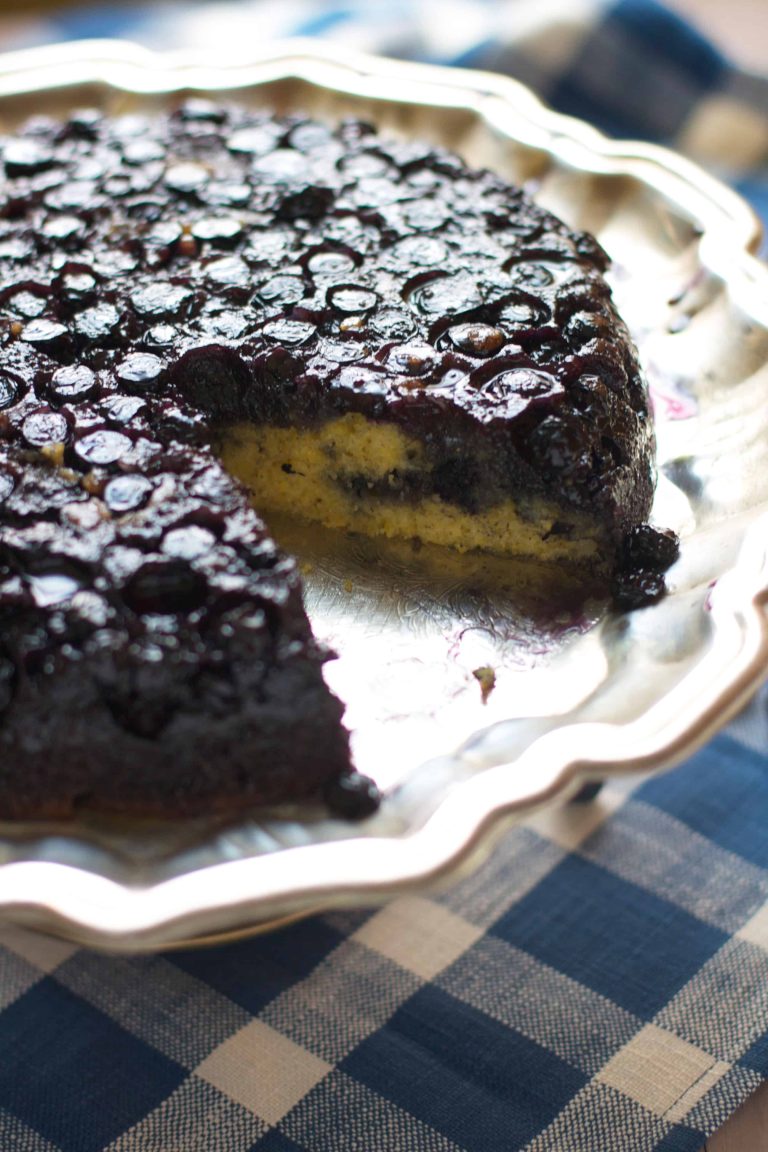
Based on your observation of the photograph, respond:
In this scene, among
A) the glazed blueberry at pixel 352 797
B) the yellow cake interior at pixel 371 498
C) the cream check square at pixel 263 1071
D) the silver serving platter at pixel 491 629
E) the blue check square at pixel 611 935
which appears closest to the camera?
the silver serving platter at pixel 491 629

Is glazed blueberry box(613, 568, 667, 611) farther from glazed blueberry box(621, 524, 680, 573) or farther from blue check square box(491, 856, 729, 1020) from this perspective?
blue check square box(491, 856, 729, 1020)

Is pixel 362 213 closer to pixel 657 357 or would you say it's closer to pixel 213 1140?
pixel 657 357

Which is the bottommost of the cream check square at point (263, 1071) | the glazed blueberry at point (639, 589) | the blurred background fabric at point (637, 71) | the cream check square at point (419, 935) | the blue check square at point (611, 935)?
the cream check square at point (263, 1071)

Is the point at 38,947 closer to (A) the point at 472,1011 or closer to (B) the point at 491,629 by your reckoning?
(A) the point at 472,1011

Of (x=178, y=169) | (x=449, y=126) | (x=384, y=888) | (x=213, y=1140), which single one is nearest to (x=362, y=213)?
(x=178, y=169)

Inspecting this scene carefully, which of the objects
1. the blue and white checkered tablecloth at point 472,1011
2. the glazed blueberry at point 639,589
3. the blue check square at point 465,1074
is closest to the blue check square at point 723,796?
the blue and white checkered tablecloth at point 472,1011

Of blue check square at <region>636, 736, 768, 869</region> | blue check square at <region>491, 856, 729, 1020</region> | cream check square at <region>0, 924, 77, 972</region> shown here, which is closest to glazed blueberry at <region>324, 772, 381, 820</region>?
blue check square at <region>491, 856, 729, 1020</region>

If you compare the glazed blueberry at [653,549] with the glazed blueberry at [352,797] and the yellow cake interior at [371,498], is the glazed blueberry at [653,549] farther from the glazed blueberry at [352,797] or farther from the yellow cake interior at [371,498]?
the glazed blueberry at [352,797]
